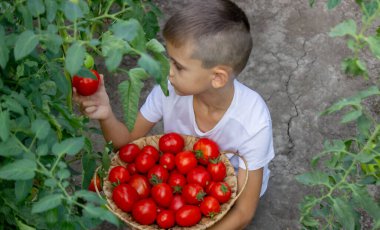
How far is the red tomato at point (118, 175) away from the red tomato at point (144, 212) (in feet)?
0.39

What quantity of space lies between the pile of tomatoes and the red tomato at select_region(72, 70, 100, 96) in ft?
1.45

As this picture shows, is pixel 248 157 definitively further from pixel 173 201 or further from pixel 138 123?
pixel 138 123

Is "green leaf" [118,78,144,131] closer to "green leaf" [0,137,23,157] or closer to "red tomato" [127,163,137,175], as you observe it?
"green leaf" [0,137,23,157]

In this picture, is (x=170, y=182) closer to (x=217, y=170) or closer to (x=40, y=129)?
(x=217, y=170)

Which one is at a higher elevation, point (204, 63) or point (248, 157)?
point (204, 63)

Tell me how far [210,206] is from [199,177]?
0.47ft

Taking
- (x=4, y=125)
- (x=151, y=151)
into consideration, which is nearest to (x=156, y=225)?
(x=151, y=151)

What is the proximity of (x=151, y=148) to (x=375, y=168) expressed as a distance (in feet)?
3.28

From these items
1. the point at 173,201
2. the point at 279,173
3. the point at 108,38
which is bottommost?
the point at 279,173

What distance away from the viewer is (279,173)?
2.93 meters

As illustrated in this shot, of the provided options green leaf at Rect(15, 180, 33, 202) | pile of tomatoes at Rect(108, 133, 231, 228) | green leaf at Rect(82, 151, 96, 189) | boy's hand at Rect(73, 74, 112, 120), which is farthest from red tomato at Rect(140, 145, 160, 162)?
green leaf at Rect(15, 180, 33, 202)

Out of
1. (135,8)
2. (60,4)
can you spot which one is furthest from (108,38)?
(135,8)

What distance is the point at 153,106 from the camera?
2.43m

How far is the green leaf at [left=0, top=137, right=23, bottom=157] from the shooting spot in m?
1.15
